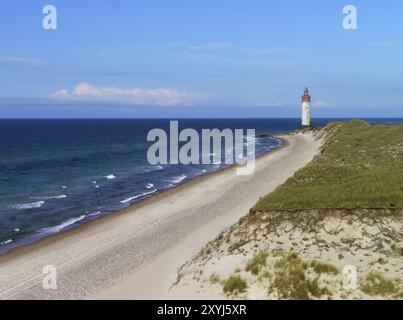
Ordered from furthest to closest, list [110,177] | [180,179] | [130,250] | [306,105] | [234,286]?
[306,105]
[110,177]
[180,179]
[130,250]
[234,286]

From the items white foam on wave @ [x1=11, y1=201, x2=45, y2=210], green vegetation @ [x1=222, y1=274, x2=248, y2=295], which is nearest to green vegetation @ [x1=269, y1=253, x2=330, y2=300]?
green vegetation @ [x1=222, y1=274, x2=248, y2=295]

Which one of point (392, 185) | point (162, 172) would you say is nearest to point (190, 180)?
point (162, 172)

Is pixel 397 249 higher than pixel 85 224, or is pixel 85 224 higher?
pixel 397 249

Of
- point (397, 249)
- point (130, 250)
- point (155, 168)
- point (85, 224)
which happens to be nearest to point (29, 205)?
point (85, 224)

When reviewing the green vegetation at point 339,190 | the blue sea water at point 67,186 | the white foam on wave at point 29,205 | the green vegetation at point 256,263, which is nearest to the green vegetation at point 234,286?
the green vegetation at point 256,263

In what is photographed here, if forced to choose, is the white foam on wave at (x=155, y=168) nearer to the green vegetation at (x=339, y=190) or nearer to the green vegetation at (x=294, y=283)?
the green vegetation at (x=339, y=190)

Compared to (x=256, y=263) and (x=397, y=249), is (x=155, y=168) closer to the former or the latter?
(x=256, y=263)

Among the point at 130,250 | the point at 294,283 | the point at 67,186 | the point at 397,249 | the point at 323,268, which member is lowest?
the point at 130,250

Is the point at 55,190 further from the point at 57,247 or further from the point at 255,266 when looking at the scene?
the point at 255,266
